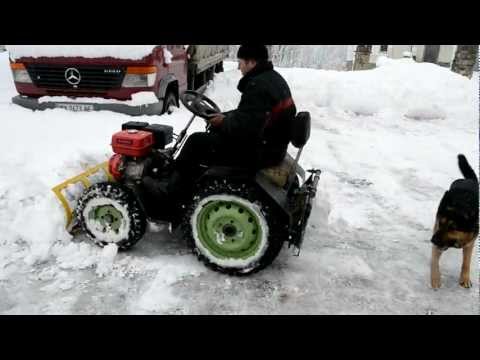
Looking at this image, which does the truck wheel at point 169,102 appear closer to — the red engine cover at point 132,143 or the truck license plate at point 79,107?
the truck license plate at point 79,107

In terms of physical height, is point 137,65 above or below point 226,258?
above

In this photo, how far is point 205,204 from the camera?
115 inches

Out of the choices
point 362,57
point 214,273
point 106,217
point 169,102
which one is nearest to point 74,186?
point 106,217

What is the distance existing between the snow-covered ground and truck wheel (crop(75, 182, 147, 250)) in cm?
13

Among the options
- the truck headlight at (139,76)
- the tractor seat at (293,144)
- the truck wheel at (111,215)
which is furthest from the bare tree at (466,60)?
the truck wheel at (111,215)

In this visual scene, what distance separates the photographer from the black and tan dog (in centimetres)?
277

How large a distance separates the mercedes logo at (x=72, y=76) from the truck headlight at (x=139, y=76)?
0.71 metres

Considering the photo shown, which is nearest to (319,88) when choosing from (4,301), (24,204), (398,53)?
(24,204)

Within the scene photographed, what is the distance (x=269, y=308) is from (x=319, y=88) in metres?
8.27

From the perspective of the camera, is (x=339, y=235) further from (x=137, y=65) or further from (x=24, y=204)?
(x=137, y=65)

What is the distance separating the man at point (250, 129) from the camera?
105 inches

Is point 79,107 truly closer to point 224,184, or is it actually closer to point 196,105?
point 196,105

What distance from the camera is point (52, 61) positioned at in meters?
5.51

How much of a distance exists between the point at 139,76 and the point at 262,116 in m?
3.49
